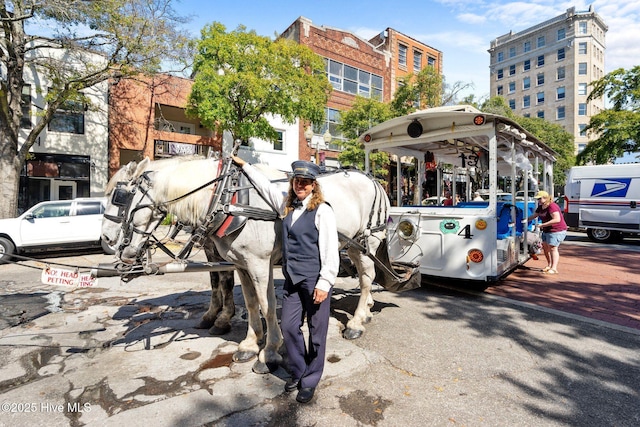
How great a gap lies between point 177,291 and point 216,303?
2.10 metres

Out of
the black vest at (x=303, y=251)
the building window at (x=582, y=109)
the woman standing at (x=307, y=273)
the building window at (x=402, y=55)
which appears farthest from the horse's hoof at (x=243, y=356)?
the building window at (x=582, y=109)

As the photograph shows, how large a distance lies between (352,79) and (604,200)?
1788 centimetres

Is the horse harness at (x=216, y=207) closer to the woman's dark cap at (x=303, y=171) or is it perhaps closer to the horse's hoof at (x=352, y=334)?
the woman's dark cap at (x=303, y=171)

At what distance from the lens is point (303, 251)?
8.83 feet

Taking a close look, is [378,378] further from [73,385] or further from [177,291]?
[177,291]

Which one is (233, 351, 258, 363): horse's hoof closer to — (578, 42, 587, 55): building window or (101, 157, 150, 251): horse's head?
(101, 157, 150, 251): horse's head

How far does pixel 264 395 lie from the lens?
2.75 metres

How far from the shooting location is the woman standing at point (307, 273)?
266 cm

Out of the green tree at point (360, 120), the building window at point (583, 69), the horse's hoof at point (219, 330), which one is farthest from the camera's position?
the building window at point (583, 69)

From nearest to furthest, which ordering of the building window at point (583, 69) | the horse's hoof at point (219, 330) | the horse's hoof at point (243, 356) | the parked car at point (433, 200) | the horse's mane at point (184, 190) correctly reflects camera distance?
1. the horse's mane at point (184, 190)
2. the horse's hoof at point (243, 356)
3. the horse's hoof at point (219, 330)
4. the parked car at point (433, 200)
5. the building window at point (583, 69)

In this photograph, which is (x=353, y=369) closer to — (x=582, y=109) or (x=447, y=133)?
(x=447, y=133)

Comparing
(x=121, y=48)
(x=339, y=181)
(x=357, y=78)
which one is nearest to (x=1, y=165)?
(x=121, y=48)

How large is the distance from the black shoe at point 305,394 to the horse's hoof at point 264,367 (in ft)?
1.79

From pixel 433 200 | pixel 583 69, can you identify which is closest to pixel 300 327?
pixel 433 200
